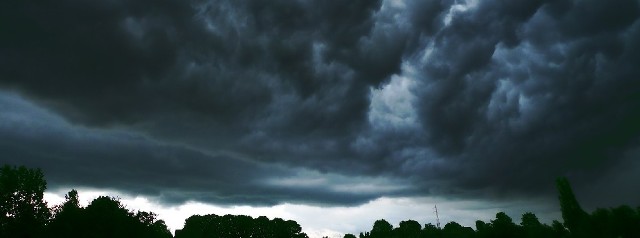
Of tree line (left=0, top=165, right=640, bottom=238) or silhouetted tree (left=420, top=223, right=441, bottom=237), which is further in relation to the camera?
silhouetted tree (left=420, top=223, right=441, bottom=237)

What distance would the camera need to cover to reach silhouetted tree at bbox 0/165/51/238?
6288 centimetres

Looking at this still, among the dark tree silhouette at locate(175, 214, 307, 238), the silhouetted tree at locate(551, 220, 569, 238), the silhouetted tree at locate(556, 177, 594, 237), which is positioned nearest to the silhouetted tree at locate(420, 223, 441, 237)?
the dark tree silhouette at locate(175, 214, 307, 238)

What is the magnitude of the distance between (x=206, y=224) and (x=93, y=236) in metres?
66.3

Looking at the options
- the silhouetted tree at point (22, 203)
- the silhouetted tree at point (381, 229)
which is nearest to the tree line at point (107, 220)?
the silhouetted tree at point (22, 203)

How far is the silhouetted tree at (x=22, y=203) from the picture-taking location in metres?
62.9

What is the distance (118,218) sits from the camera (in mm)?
69812

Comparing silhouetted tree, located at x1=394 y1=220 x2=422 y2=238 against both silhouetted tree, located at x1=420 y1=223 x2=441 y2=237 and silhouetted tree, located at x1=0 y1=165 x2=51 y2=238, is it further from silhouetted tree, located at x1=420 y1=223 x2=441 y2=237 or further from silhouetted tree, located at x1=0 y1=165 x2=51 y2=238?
silhouetted tree, located at x1=0 y1=165 x2=51 y2=238

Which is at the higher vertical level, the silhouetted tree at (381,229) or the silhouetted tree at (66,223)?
the silhouetted tree at (381,229)

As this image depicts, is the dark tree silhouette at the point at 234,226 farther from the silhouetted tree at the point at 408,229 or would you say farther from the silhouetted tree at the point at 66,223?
the silhouetted tree at the point at 66,223

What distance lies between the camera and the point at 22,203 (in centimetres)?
6662

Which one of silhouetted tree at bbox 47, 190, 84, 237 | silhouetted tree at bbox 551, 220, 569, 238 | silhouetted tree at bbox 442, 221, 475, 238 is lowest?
silhouetted tree at bbox 551, 220, 569, 238

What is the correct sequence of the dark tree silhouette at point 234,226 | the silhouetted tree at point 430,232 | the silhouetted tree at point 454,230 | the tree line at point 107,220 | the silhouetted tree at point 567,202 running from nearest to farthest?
the tree line at point 107,220 → the silhouetted tree at point 567,202 → the dark tree silhouette at point 234,226 → the silhouetted tree at point 454,230 → the silhouetted tree at point 430,232

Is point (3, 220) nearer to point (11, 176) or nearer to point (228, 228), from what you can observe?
point (11, 176)

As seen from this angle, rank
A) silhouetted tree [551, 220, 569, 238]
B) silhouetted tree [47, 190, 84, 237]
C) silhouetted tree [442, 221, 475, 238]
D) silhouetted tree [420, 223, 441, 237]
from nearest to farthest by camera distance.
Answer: silhouetted tree [551, 220, 569, 238] < silhouetted tree [47, 190, 84, 237] < silhouetted tree [442, 221, 475, 238] < silhouetted tree [420, 223, 441, 237]
